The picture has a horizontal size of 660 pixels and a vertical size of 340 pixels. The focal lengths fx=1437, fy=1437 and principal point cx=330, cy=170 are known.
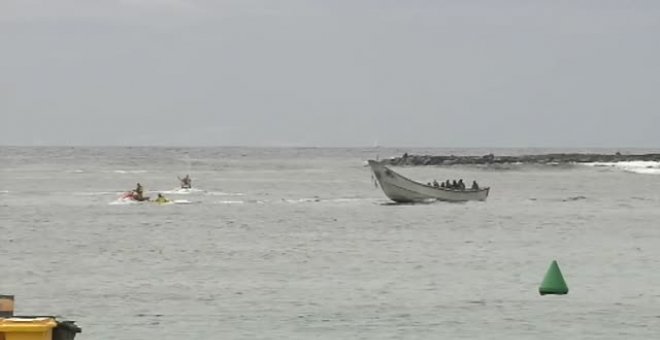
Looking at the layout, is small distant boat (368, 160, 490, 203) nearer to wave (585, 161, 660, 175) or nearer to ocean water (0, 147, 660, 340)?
ocean water (0, 147, 660, 340)

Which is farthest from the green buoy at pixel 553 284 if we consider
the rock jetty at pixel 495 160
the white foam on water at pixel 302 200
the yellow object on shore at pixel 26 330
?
the rock jetty at pixel 495 160

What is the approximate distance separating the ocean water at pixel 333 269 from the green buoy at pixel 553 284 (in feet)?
1.09

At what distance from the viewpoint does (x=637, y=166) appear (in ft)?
511

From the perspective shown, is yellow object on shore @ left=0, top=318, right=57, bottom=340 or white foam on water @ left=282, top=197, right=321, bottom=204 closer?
yellow object on shore @ left=0, top=318, right=57, bottom=340

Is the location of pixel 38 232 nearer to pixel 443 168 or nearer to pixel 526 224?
pixel 526 224

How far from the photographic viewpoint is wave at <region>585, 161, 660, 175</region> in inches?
5615

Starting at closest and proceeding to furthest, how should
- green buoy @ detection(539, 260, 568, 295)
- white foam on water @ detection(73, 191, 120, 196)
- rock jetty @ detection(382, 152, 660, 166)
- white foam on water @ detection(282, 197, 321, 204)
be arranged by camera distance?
green buoy @ detection(539, 260, 568, 295), white foam on water @ detection(282, 197, 321, 204), white foam on water @ detection(73, 191, 120, 196), rock jetty @ detection(382, 152, 660, 166)

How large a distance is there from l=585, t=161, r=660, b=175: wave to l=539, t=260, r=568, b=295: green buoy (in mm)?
111935

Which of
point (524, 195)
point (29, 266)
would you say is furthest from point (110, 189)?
point (29, 266)

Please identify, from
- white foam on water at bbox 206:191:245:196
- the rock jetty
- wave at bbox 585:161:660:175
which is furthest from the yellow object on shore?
the rock jetty

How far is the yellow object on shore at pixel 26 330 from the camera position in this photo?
1352 centimetres

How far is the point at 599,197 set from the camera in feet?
266

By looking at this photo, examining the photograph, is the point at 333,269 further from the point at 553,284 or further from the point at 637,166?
the point at 637,166

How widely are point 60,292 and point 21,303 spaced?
1.77m
